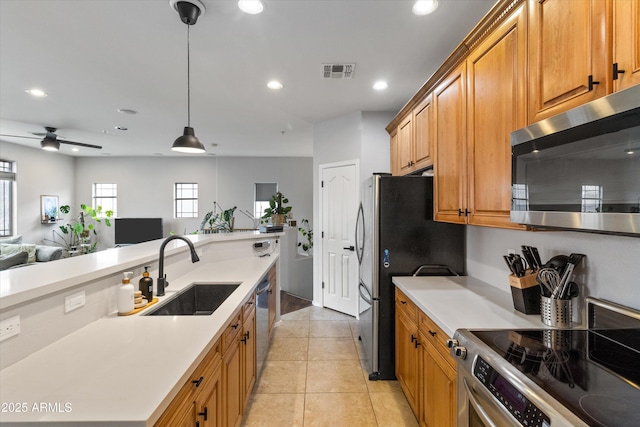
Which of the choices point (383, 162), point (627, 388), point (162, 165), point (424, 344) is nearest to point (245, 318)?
point (424, 344)

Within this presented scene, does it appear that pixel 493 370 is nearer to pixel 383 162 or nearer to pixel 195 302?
pixel 195 302

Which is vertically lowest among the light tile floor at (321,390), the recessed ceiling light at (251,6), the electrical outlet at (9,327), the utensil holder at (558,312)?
the light tile floor at (321,390)

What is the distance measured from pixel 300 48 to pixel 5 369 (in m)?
2.52

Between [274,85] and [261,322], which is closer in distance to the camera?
[261,322]

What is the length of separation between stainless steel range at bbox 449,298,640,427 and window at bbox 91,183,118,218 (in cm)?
899

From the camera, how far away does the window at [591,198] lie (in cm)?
91

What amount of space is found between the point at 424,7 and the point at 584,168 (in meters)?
1.52

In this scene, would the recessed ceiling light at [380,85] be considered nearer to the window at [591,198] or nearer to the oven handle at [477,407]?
the window at [591,198]

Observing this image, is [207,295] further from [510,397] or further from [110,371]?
[510,397]

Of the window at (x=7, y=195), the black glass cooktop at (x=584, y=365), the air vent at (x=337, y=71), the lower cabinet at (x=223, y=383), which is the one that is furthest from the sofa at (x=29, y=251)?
the black glass cooktop at (x=584, y=365)

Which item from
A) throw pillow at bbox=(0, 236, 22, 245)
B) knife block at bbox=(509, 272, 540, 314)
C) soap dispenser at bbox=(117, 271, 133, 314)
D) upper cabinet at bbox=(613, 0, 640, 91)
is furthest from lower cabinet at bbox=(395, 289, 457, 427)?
throw pillow at bbox=(0, 236, 22, 245)

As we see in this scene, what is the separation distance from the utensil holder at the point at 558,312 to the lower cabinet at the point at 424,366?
19.0 inches

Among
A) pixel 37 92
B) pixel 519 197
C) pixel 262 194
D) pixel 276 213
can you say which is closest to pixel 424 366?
pixel 519 197

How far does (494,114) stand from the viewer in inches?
60.9
